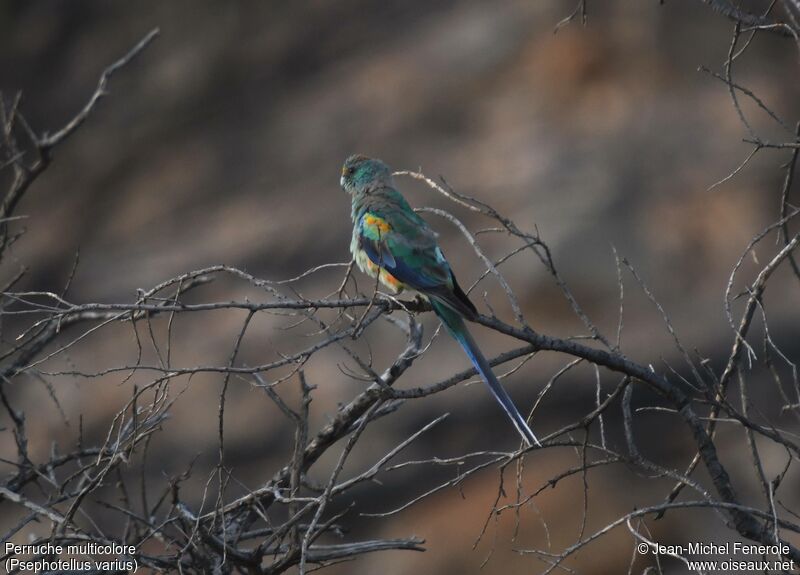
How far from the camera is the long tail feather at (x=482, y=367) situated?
12.7ft

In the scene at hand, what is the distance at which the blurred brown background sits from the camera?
11.1 meters

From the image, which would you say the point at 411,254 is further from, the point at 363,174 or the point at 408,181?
the point at 408,181

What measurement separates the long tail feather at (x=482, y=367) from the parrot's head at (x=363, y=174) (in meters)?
1.47

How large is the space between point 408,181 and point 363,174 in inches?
239

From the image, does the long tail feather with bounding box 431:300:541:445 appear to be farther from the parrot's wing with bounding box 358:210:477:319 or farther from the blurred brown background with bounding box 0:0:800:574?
the blurred brown background with bounding box 0:0:800:574

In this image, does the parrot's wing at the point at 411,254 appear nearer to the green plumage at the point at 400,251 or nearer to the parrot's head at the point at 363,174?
the green plumage at the point at 400,251

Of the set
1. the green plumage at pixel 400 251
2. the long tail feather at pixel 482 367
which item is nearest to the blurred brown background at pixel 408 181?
the green plumage at pixel 400 251

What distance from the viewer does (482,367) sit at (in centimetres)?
422

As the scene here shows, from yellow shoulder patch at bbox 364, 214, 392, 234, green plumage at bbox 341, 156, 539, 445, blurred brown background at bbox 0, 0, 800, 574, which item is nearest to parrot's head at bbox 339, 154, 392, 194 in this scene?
green plumage at bbox 341, 156, 539, 445

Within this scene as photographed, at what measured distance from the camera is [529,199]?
11.6 m

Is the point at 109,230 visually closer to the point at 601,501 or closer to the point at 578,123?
the point at 578,123

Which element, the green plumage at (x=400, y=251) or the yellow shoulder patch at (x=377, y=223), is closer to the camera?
the green plumage at (x=400, y=251)

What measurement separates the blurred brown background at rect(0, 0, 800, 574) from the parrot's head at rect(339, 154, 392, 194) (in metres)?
5.18

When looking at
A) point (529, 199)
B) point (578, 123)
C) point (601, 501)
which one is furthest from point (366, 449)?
point (578, 123)
